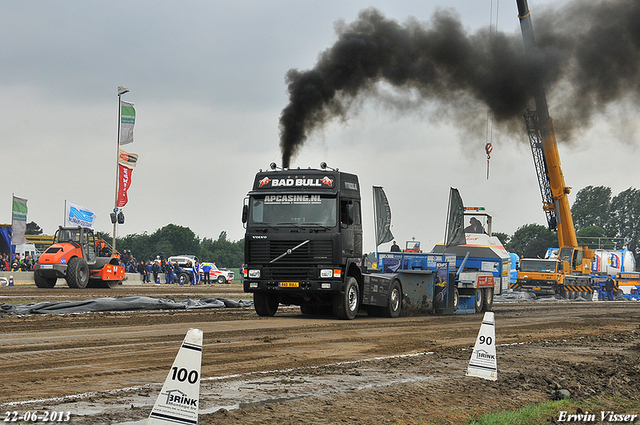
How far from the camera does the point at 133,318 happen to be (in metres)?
16.2

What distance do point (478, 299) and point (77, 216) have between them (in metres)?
27.2

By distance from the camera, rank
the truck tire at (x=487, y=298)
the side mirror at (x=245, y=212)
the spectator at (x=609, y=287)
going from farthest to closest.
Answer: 1. the spectator at (x=609, y=287)
2. the truck tire at (x=487, y=298)
3. the side mirror at (x=245, y=212)

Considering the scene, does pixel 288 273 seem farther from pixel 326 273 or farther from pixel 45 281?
pixel 45 281

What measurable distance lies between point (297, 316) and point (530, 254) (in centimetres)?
8969

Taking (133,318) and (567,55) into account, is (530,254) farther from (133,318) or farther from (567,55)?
(133,318)

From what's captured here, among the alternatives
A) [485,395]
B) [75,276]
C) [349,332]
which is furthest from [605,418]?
[75,276]

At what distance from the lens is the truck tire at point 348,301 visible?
54.6 feet

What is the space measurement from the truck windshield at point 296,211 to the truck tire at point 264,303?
2088 mm

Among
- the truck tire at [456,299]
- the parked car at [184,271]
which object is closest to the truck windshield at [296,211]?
→ the truck tire at [456,299]

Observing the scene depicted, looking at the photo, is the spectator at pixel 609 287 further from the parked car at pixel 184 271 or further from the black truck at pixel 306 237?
the black truck at pixel 306 237

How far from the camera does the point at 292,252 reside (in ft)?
53.1

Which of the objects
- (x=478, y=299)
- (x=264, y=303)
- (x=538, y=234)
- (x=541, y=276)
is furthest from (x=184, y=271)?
(x=538, y=234)

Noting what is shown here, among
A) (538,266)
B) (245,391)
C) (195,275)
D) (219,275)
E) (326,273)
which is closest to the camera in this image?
(245,391)

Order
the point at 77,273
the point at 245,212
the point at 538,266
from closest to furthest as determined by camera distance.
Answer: the point at 245,212 < the point at 77,273 < the point at 538,266
